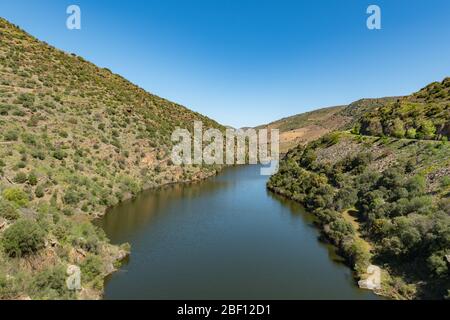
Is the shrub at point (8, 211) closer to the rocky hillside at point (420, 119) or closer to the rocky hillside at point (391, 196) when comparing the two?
the rocky hillside at point (391, 196)

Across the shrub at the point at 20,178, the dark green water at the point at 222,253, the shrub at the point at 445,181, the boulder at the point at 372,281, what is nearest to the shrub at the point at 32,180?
the shrub at the point at 20,178

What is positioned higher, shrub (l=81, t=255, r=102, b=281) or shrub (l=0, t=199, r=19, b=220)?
shrub (l=0, t=199, r=19, b=220)

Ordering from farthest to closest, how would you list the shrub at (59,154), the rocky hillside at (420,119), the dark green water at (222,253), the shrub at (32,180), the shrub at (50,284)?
the rocky hillside at (420,119) < the shrub at (59,154) < the shrub at (32,180) < the dark green water at (222,253) < the shrub at (50,284)

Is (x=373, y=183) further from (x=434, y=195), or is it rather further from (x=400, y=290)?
(x=400, y=290)

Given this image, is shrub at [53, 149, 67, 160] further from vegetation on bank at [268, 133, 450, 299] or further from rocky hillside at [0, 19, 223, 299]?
vegetation on bank at [268, 133, 450, 299]

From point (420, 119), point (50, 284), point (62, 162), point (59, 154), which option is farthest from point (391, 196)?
point (59, 154)

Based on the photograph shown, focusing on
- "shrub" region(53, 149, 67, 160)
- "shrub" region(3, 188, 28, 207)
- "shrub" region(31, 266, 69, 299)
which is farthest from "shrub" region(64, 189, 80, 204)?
"shrub" region(31, 266, 69, 299)

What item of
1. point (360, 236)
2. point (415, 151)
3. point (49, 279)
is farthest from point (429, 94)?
point (49, 279)
